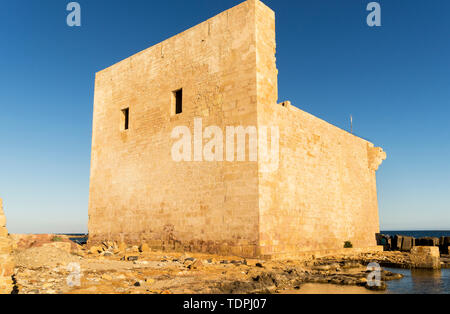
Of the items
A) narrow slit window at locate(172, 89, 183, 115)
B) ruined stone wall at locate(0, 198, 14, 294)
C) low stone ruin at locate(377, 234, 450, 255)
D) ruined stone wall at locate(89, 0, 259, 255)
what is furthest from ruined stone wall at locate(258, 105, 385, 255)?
ruined stone wall at locate(0, 198, 14, 294)

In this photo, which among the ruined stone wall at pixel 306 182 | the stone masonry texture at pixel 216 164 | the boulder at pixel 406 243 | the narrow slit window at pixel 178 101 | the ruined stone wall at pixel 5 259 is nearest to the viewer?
the ruined stone wall at pixel 5 259

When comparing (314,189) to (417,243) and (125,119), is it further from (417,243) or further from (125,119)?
(417,243)

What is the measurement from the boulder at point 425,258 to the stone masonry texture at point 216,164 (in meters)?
2.76

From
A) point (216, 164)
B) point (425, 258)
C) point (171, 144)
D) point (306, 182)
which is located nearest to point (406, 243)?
Answer: point (425, 258)

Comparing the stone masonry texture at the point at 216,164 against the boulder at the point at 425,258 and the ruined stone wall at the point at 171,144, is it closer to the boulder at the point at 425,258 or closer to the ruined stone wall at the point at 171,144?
the ruined stone wall at the point at 171,144

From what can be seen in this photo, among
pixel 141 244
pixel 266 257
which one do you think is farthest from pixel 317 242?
pixel 141 244

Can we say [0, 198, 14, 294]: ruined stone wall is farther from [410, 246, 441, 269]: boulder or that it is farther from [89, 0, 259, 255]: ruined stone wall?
[410, 246, 441, 269]: boulder

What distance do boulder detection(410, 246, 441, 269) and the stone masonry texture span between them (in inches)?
109

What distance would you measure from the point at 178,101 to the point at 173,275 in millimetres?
6396

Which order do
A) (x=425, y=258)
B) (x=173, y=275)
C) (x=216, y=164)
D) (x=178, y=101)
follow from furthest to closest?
(x=178, y=101)
(x=425, y=258)
(x=216, y=164)
(x=173, y=275)

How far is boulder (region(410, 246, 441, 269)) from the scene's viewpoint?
10102mm

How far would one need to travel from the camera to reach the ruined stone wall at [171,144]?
966cm

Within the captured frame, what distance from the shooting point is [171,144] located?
11.5m

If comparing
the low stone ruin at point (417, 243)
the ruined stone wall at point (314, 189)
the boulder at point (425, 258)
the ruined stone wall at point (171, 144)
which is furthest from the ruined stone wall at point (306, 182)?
the boulder at point (425, 258)
